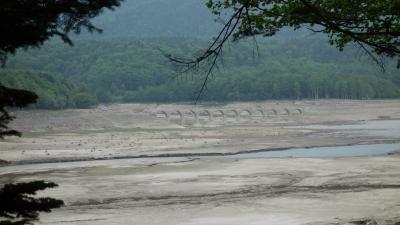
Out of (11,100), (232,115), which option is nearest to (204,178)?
(11,100)

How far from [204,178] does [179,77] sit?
75.9 m

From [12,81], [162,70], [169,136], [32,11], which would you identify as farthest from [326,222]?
[162,70]

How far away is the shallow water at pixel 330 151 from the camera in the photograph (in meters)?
36.2

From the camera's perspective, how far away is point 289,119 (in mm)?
77000

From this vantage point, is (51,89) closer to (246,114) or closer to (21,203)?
(246,114)

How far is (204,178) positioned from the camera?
25.2 meters

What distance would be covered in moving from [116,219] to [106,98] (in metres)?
118

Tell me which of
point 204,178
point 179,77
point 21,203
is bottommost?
point 204,178

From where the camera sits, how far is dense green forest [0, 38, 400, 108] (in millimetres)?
100750

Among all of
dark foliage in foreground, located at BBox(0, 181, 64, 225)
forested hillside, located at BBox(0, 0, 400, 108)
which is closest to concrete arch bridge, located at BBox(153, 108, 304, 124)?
forested hillside, located at BBox(0, 0, 400, 108)

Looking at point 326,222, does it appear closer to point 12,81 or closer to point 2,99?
point 2,99

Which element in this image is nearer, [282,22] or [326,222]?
[282,22]

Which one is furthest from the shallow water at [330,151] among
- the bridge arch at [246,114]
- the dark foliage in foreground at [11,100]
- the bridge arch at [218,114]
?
the bridge arch at [246,114]

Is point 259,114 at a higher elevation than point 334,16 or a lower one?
lower
